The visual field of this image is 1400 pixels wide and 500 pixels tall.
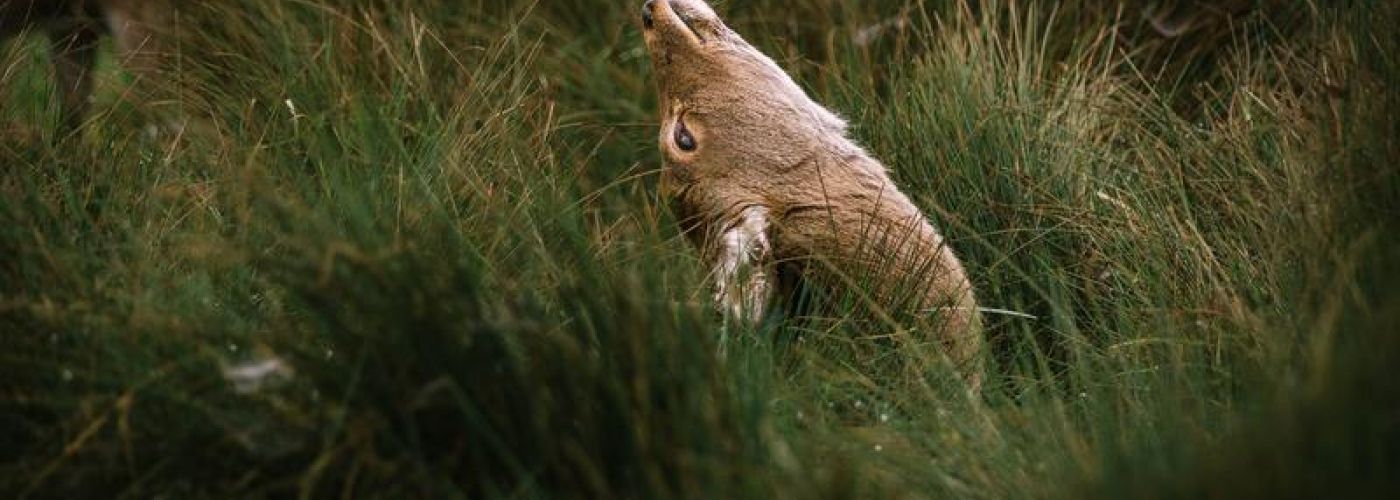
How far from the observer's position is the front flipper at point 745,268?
375cm

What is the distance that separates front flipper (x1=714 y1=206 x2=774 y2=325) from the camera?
3.75 m

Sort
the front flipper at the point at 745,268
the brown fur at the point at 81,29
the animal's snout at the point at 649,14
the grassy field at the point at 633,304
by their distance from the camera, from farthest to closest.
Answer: the brown fur at the point at 81,29 → the animal's snout at the point at 649,14 → the front flipper at the point at 745,268 → the grassy field at the point at 633,304

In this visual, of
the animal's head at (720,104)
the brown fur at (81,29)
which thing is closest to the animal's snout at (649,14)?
the animal's head at (720,104)

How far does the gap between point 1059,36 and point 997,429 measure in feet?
10.5

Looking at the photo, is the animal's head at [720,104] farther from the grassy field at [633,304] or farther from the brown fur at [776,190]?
the grassy field at [633,304]

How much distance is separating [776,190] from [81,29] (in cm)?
255

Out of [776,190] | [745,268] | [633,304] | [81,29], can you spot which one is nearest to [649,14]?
[776,190]

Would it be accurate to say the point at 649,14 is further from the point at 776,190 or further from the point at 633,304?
the point at 633,304

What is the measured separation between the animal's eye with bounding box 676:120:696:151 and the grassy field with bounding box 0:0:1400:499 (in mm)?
248

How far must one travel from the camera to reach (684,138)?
4211 millimetres

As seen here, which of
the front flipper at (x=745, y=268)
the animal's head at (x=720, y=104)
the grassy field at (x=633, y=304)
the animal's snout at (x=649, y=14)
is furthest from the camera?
the animal's snout at (x=649, y=14)

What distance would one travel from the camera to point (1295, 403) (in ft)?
8.71

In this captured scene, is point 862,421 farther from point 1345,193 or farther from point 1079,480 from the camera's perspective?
point 1345,193

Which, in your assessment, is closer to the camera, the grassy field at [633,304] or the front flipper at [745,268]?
the grassy field at [633,304]
